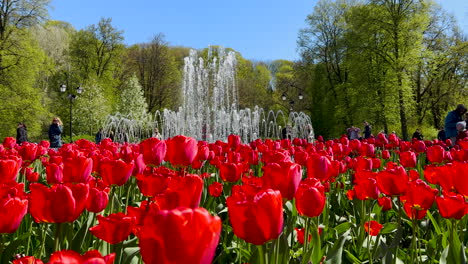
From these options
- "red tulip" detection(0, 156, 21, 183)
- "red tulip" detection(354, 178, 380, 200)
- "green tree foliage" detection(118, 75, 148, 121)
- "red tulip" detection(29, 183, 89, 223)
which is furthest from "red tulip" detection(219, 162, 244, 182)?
"green tree foliage" detection(118, 75, 148, 121)

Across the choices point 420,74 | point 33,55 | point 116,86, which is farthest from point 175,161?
point 116,86

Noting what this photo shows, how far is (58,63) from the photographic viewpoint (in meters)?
39.2

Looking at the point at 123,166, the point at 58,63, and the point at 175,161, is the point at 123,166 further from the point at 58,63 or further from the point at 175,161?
the point at 58,63

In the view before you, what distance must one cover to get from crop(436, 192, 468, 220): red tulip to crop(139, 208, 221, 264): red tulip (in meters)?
1.40

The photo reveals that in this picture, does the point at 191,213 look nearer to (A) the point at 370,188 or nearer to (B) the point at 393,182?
(B) the point at 393,182

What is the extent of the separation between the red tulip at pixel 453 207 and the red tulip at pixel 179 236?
1.40 m

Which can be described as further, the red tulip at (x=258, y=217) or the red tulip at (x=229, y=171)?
the red tulip at (x=229, y=171)

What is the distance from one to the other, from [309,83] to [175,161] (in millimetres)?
35711

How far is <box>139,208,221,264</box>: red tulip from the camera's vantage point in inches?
23.7

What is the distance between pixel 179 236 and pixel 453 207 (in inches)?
58.2

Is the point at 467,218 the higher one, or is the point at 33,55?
the point at 33,55

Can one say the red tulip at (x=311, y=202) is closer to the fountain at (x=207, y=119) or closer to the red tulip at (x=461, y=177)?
the red tulip at (x=461, y=177)

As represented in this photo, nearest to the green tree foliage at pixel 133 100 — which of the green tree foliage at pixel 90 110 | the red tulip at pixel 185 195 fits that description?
the green tree foliage at pixel 90 110

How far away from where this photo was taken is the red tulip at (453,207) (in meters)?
1.64
